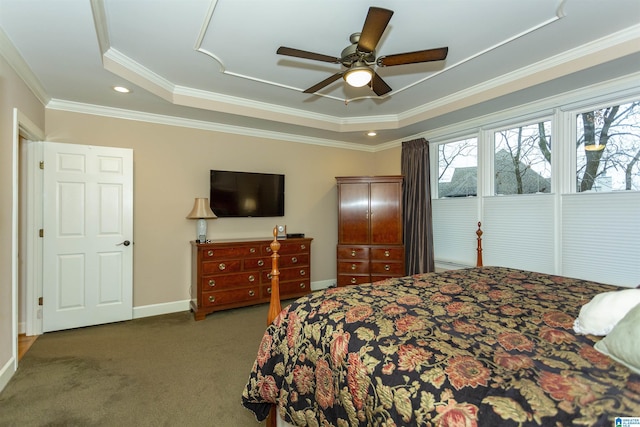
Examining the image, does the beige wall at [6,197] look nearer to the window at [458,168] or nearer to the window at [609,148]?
the window at [458,168]

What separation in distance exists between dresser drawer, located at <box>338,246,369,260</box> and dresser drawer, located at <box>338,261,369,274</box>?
8 cm

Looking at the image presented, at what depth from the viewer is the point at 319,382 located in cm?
134

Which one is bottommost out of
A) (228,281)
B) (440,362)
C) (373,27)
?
(228,281)

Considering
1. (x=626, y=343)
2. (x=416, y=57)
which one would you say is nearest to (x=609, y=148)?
(x=416, y=57)

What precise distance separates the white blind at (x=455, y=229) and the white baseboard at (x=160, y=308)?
3.66 meters

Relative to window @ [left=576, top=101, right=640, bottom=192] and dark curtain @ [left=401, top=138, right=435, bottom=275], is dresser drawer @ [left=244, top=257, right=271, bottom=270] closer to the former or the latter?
dark curtain @ [left=401, top=138, right=435, bottom=275]

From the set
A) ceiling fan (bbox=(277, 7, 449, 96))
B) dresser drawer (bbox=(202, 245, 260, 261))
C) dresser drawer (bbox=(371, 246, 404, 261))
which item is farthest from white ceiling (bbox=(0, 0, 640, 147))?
dresser drawer (bbox=(371, 246, 404, 261))

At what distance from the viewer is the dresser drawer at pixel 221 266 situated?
12.1 ft

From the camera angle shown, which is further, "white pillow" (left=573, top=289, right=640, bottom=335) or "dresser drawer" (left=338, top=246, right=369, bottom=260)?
"dresser drawer" (left=338, top=246, right=369, bottom=260)

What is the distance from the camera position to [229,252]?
3822mm

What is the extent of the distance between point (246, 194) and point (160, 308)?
186cm

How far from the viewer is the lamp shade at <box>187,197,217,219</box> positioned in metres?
3.78

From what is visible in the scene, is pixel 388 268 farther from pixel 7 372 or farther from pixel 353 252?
pixel 7 372

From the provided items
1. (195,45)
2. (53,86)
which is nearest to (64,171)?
(53,86)
